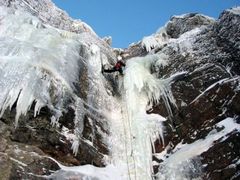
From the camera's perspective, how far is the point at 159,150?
31.0 feet

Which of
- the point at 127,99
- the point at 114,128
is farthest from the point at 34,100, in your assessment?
the point at 127,99

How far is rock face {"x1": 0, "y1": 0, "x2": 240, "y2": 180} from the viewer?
790 centimetres

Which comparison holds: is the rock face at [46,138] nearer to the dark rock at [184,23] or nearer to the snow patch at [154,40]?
the snow patch at [154,40]

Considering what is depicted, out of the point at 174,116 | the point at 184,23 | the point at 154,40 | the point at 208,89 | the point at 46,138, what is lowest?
the point at 46,138

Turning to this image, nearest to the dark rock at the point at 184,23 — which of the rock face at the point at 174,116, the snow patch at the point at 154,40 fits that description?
the snow patch at the point at 154,40

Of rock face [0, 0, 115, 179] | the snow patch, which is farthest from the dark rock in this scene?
rock face [0, 0, 115, 179]

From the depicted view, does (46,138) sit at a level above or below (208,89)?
below

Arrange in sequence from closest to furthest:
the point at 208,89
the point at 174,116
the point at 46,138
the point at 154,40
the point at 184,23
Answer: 1. the point at 46,138
2. the point at 208,89
3. the point at 174,116
4. the point at 154,40
5. the point at 184,23

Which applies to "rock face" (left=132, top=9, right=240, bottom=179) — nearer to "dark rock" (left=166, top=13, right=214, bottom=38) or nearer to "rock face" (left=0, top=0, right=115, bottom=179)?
"rock face" (left=0, top=0, right=115, bottom=179)

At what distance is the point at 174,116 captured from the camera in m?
9.89

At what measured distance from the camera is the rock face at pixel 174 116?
25.9 feet

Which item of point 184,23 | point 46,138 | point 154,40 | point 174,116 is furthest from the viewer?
point 184,23

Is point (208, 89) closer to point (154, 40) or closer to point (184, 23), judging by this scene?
point (154, 40)

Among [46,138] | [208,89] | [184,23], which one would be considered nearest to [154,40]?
[184,23]
